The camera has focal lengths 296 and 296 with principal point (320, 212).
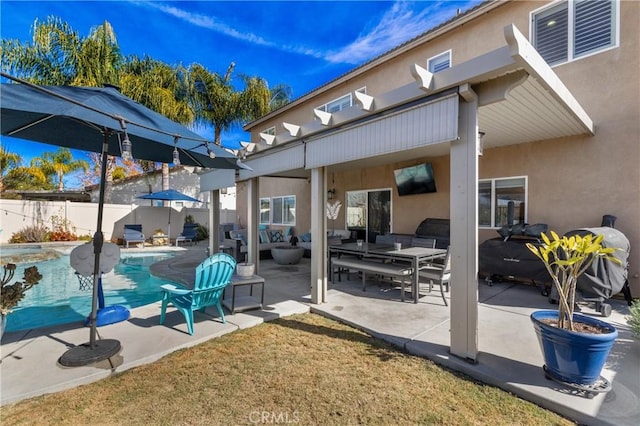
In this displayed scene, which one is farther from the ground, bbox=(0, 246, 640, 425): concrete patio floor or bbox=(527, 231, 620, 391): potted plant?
bbox=(527, 231, 620, 391): potted plant

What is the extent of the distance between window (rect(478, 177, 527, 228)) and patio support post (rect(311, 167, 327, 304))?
4.65 m

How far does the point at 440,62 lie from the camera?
8.39m

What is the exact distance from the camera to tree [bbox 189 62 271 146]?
701 inches

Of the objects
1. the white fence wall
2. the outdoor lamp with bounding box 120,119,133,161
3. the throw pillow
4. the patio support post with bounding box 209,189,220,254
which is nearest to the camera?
the outdoor lamp with bounding box 120,119,133,161

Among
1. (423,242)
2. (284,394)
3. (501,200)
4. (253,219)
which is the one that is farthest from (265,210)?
(284,394)

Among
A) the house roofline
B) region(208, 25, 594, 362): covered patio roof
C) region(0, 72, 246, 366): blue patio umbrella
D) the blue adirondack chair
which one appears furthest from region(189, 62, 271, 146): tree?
the blue adirondack chair

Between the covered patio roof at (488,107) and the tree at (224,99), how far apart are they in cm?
1231

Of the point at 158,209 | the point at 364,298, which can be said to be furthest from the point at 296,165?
the point at 158,209

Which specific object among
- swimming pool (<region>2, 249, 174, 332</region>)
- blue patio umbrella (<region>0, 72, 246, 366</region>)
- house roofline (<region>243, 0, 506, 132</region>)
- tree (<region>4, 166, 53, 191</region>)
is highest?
house roofline (<region>243, 0, 506, 132</region>)

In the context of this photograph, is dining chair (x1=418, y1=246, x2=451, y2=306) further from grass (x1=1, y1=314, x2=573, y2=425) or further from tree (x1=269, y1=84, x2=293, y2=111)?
tree (x1=269, y1=84, x2=293, y2=111)

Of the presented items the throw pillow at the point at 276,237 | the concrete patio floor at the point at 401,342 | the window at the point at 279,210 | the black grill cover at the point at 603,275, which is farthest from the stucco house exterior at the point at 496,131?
the window at the point at 279,210

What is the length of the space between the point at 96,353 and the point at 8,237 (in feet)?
53.2

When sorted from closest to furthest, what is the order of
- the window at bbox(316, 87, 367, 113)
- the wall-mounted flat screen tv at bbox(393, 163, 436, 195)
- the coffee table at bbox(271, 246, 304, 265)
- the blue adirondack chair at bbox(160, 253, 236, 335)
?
the blue adirondack chair at bbox(160, 253, 236, 335), the wall-mounted flat screen tv at bbox(393, 163, 436, 195), the coffee table at bbox(271, 246, 304, 265), the window at bbox(316, 87, 367, 113)

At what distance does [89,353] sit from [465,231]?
452cm
